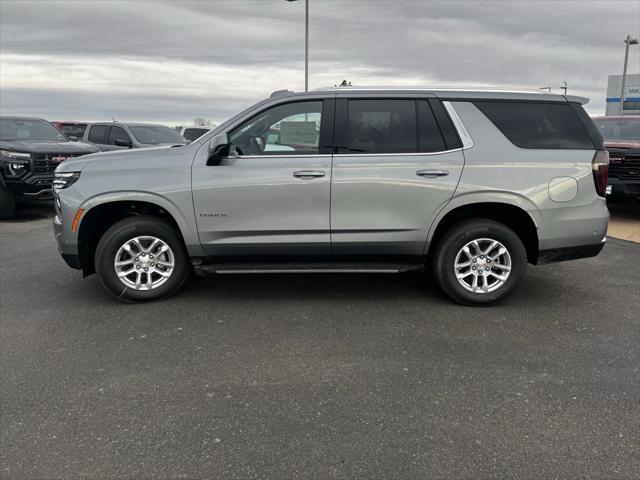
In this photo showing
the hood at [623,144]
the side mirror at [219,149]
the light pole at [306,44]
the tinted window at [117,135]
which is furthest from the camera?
the light pole at [306,44]

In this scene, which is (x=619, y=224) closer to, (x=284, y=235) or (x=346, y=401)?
(x=284, y=235)

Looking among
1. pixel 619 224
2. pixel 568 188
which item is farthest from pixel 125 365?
pixel 619 224

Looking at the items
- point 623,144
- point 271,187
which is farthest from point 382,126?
point 623,144

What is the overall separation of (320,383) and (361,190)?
72.3 inches

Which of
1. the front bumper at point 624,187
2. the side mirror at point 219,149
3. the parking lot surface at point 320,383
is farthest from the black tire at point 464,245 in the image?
the front bumper at point 624,187

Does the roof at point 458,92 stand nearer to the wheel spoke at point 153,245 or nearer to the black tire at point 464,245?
the black tire at point 464,245

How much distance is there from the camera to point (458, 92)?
15.9 ft

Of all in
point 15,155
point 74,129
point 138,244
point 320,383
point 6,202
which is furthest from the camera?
point 74,129

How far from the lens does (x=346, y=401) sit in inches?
126

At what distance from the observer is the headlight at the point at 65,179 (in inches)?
191

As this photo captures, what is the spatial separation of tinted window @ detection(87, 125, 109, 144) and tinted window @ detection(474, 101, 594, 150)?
11.3 metres

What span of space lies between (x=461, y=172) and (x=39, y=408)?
357cm

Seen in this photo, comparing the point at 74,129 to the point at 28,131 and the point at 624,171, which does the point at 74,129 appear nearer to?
the point at 28,131

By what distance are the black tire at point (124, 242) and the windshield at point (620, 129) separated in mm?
9011
